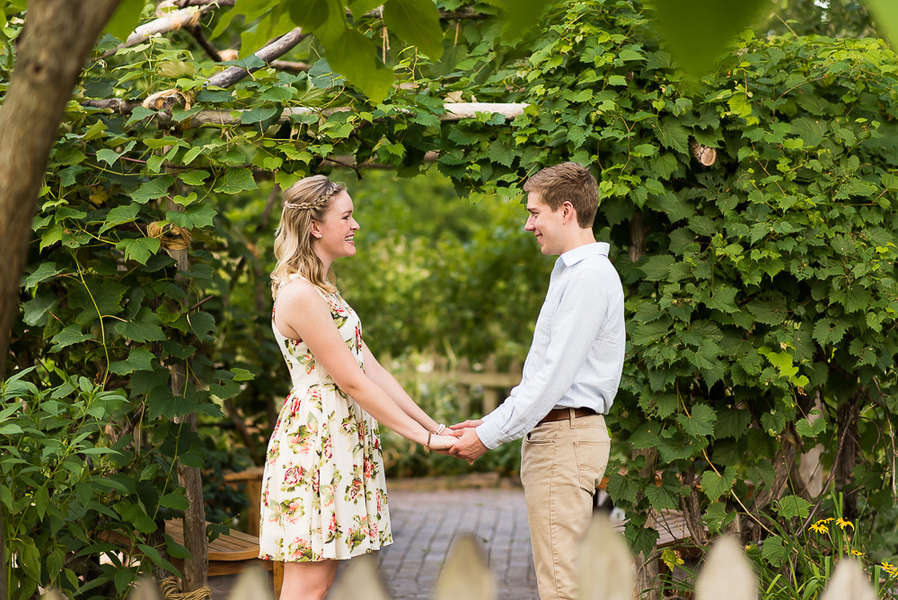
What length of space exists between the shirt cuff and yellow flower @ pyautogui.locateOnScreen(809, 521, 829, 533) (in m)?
1.43

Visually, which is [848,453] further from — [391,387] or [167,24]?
[167,24]

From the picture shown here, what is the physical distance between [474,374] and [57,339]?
21.0 feet

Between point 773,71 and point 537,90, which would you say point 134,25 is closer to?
point 537,90

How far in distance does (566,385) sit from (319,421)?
0.75 m

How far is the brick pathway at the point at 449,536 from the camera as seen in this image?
445cm

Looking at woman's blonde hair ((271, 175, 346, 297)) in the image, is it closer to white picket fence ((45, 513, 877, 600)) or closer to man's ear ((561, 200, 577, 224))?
man's ear ((561, 200, 577, 224))

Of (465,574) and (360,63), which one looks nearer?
(465,574)

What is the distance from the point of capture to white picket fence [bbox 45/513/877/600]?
2.55 feet

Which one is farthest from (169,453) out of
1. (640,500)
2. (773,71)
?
(773,71)

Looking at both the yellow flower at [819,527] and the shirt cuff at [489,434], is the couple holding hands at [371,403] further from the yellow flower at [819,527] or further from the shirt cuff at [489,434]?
the yellow flower at [819,527]

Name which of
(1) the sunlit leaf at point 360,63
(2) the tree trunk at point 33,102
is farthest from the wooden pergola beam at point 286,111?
(2) the tree trunk at point 33,102

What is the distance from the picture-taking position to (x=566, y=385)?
231cm

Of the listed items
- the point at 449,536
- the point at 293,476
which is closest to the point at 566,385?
the point at 293,476

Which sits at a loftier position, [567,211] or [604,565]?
[567,211]
